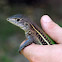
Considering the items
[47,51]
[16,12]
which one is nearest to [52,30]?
[47,51]

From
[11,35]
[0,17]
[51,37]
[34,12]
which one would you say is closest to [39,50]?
[51,37]

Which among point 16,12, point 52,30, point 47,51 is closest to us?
point 47,51

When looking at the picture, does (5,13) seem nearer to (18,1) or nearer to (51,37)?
(18,1)

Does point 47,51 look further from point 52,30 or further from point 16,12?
point 16,12

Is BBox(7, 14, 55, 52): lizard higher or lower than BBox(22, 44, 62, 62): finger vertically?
higher

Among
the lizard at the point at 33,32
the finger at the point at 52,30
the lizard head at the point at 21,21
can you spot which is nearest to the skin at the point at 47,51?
the finger at the point at 52,30

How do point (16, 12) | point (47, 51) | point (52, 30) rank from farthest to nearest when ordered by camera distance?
point (16, 12) → point (52, 30) → point (47, 51)

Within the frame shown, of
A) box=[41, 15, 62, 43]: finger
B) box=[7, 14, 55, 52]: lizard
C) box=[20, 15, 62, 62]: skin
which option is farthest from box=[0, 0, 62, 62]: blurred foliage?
box=[20, 15, 62, 62]: skin

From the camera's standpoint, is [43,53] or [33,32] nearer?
→ [43,53]

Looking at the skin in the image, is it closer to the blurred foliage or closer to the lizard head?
the lizard head

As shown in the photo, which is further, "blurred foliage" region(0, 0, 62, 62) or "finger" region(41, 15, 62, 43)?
"blurred foliage" region(0, 0, 62, 62)
